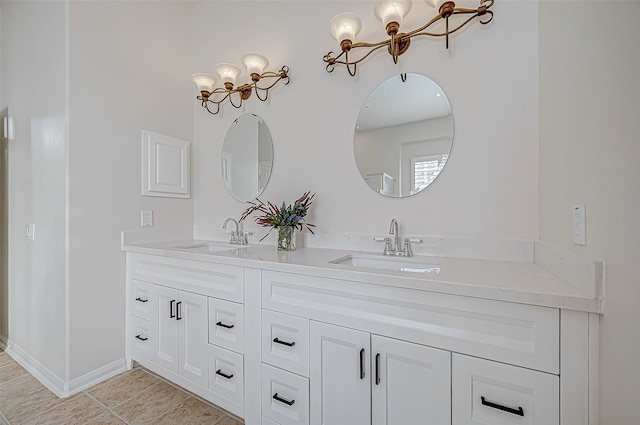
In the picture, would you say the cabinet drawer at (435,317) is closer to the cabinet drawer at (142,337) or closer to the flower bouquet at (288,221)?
the flower bouquet at (288,221)

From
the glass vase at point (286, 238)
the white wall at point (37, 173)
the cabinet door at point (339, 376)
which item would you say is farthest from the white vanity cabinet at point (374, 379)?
the white wall at point (37, 173)

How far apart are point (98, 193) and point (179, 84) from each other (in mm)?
1140

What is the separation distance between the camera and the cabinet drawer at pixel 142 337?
1812mm

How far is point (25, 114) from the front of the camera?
206 cm

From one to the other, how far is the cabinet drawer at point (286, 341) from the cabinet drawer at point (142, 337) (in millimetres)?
962

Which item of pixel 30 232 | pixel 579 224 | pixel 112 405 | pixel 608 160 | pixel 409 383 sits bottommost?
pixel 112 405

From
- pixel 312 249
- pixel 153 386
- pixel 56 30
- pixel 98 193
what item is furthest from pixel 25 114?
pixel 312 249

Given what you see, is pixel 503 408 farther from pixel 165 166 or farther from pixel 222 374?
pixel 165 166

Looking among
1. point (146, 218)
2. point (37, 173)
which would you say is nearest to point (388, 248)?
point (146, 218)

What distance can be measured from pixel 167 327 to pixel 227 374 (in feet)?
1.81

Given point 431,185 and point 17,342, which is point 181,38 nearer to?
point 431,185

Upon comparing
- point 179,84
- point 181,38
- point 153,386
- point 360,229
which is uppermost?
point 181,38

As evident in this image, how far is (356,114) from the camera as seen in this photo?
5.64 ft

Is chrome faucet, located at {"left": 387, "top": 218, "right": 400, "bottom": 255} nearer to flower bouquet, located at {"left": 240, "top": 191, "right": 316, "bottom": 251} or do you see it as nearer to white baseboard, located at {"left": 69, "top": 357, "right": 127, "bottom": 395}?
flower bouquet, located at {"left": 240, "top": 191, "right": 316, "bottom": 251}
